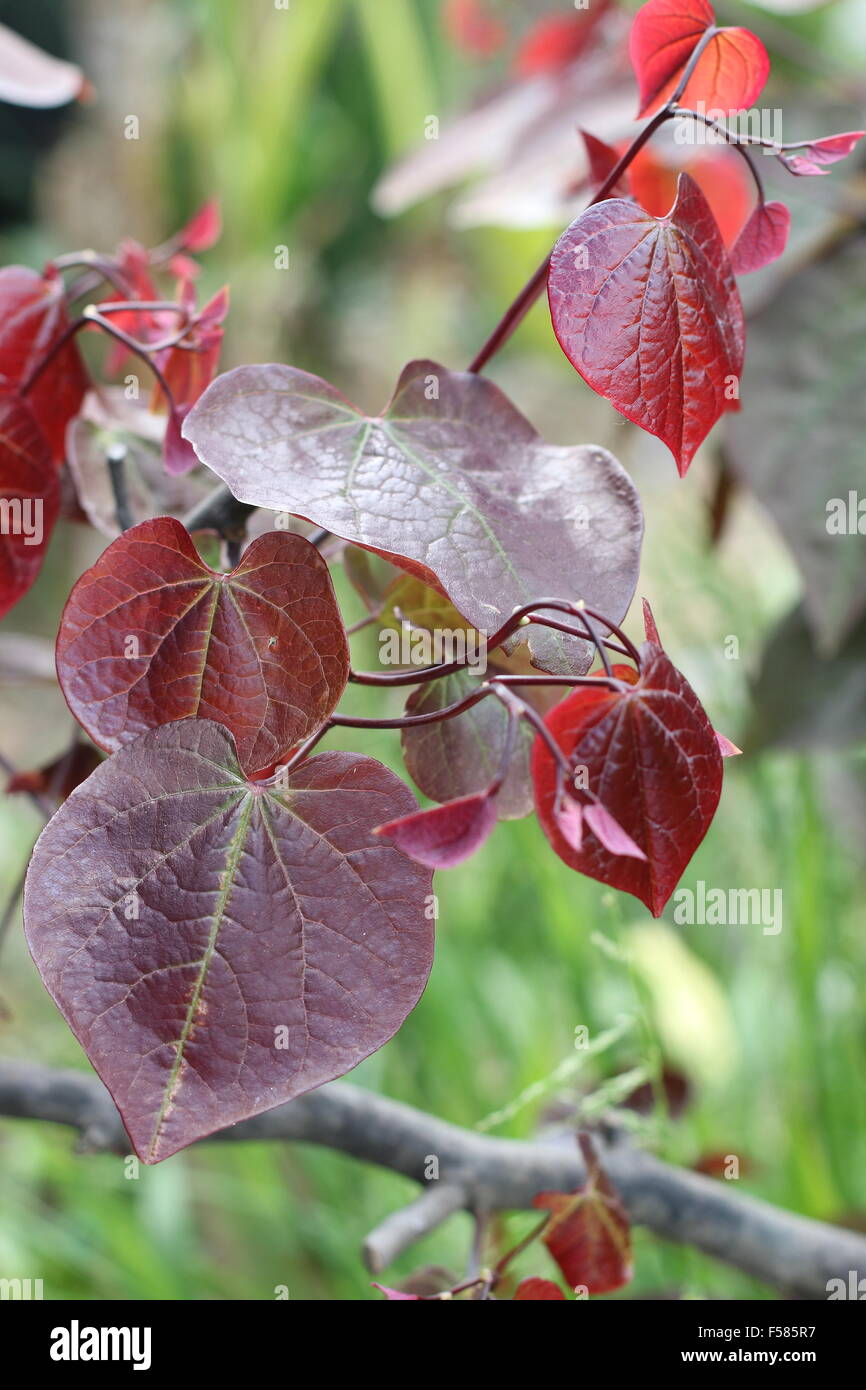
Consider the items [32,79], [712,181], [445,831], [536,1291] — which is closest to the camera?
[445,831]

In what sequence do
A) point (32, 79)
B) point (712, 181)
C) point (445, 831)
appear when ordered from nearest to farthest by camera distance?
1. point (445, 831)
2. point (32, 79)
3. point (712, 181)

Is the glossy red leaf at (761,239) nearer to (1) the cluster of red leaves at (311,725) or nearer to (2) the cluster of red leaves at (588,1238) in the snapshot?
(1) the cluster of red leaves at (311,725)

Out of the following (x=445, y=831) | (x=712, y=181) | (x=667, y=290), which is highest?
(x=712, y=181)

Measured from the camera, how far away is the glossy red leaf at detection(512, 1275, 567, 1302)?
28 cm

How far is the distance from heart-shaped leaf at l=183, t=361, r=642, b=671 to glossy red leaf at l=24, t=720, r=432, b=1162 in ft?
0.14

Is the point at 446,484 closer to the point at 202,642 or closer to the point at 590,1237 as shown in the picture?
the point at 202,642

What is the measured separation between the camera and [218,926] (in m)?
0.21

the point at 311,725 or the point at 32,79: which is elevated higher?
the point at 32,79

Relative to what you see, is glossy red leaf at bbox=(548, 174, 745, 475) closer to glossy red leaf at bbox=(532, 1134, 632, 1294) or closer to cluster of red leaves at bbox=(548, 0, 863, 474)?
cluster of red leaves at bbox=(548, 0, 863, 474)

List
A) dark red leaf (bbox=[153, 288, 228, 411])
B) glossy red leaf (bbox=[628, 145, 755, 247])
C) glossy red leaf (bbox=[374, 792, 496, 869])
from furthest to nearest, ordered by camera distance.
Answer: glossy red leaf (bbox=[628, 145, 755, 247]), dark red leaf (bbox=[153, 288, 228, 411]), glossy red leaf (bbox=[374, 792, 496, 869])

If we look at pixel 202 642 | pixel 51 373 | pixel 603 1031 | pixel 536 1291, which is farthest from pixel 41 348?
pixel 603 1031

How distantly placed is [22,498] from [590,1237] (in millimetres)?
257

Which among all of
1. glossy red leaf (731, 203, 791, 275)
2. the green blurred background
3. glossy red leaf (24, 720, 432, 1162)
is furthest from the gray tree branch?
glossy red leaf (731, 203, 791, 275)

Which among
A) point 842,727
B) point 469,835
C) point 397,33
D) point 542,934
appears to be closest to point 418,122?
point 397,33
